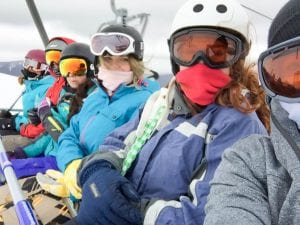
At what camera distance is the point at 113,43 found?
7.54ft

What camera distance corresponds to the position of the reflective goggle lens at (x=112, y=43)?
2311 mm

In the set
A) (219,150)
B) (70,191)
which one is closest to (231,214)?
(219,150)

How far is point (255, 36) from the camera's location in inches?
65.2

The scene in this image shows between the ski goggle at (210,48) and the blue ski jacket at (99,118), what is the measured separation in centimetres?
65

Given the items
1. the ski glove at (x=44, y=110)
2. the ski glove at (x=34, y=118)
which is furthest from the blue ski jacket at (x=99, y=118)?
the ski glove at (x=34, y=118)

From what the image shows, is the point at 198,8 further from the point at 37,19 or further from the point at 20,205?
the point at 37,19

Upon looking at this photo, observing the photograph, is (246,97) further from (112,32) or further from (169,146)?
(112,32)

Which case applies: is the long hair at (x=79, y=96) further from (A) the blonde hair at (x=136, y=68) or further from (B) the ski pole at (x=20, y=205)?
(B) the ski pole at (x=20, y=205)

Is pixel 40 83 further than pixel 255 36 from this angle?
Yes

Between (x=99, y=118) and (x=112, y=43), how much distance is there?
408mm

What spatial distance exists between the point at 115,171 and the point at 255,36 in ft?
2.44

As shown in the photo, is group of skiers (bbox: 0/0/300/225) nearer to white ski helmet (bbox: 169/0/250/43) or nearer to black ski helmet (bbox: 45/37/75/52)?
white ski helmet (bbox: 169/0/250/43)

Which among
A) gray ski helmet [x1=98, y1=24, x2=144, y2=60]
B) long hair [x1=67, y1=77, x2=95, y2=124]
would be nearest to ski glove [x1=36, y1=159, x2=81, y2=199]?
long hair [x1=67, y1=77, x2=95, y2=124]

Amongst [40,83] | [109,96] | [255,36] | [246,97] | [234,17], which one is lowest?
[40,83]
